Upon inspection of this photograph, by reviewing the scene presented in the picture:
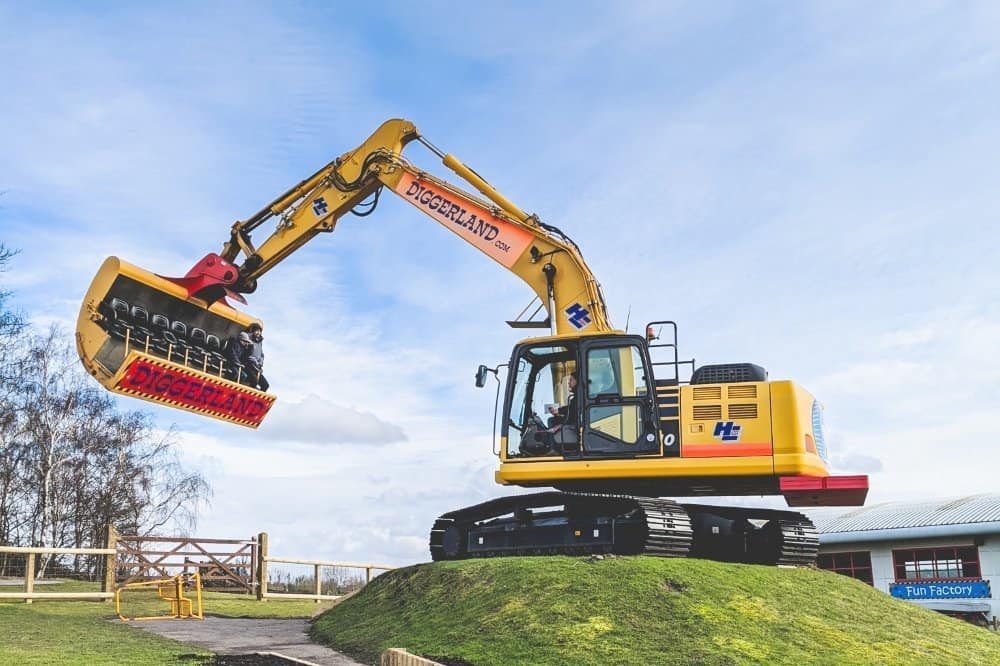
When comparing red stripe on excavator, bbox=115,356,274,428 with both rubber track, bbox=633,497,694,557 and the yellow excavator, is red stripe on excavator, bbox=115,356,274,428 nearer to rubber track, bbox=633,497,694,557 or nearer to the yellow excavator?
the yellow excavator

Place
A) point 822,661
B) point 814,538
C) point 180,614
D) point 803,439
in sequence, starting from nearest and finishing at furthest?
1. point 822,661
2. point 803,439
3. point 814,538
4. point 180,614

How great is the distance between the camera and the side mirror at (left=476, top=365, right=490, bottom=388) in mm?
12508

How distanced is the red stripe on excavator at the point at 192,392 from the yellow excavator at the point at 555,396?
0.02m

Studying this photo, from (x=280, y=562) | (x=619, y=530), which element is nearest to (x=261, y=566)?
(x=280, y=562)

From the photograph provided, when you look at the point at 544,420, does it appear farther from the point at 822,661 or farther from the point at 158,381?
the point at 158,381

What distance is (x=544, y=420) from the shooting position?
1238cm

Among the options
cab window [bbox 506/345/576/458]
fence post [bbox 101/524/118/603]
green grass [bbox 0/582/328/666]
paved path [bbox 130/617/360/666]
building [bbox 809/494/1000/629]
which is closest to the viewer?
green grass [bbox 0/582/328/666]

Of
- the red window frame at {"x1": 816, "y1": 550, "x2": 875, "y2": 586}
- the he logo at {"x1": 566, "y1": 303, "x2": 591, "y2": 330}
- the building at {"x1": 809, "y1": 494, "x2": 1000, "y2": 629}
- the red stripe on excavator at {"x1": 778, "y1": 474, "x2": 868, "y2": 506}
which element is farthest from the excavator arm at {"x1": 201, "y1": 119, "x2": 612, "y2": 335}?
the red window frame at {"x1": 816, "y1": 550, "x2": 875, "y2": 586}

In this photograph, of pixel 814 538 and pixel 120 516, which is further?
pixel 120 516

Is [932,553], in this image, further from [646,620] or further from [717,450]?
[646,620]

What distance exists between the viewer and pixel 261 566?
77.4 feet

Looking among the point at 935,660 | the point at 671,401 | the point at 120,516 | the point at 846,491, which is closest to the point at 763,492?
the point at 846,491

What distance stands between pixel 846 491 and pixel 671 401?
263 cm

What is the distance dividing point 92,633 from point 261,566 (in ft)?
34.2
